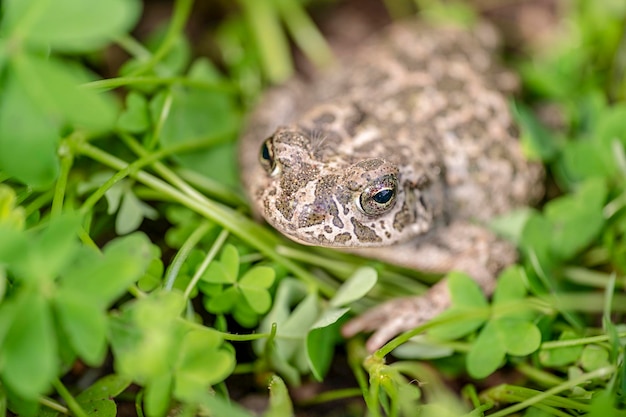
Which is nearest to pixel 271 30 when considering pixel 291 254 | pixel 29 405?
pixel 291 254

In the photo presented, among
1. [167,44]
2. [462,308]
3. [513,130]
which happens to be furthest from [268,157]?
[513,130]

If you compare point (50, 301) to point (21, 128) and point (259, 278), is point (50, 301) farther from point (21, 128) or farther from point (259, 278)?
point (259, 278)

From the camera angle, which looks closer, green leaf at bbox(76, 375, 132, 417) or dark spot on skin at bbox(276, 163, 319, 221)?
green leaf at bbox(76, 375, 132, 417)

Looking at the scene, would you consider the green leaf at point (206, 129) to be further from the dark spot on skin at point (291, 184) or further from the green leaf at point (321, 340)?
the green leaf at point (321, 340)

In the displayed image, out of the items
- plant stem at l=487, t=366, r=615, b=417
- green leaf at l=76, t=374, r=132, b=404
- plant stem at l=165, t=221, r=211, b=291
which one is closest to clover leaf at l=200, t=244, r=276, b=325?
plant stem at l=165, t=221, r=211, b=291

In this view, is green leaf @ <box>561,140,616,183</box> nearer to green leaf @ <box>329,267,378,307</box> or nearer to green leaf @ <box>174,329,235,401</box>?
green leaf @ <box>329,267,378,307</box>
